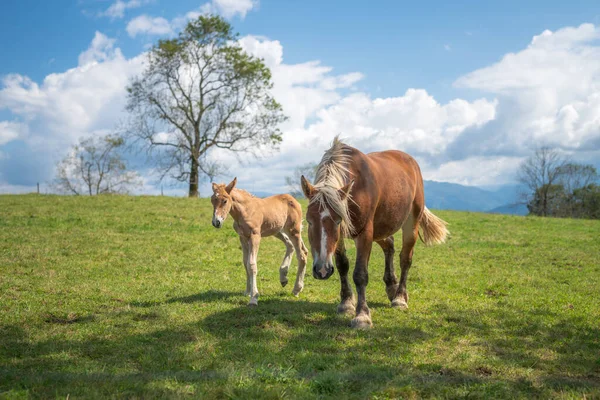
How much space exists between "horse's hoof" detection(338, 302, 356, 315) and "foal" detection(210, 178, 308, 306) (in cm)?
170

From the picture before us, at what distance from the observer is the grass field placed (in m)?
5.13

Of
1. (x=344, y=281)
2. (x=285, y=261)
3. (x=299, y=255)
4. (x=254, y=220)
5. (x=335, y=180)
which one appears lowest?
(x=344, y=281)

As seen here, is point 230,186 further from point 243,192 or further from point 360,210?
point 360,210

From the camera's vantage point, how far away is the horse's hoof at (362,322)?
7.50m

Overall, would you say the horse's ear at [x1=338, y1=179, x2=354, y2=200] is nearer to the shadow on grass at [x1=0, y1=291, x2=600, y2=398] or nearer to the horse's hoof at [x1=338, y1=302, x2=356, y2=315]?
the shadow on grass at [x1=0, y1=291, x2=600, y2=398]

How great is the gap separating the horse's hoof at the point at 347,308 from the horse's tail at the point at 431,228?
335cm

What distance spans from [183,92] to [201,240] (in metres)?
21.6

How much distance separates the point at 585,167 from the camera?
64.6 m

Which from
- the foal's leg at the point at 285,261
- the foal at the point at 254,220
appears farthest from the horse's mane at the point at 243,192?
the foal's leg at the point at 285,261

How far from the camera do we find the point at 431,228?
10.9 m

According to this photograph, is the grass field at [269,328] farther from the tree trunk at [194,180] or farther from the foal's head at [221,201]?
the tree trunk at [194,180]

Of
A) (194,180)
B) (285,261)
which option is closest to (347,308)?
(285,261)

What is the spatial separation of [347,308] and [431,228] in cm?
354

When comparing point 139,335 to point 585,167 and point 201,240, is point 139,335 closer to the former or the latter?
point 201,240
